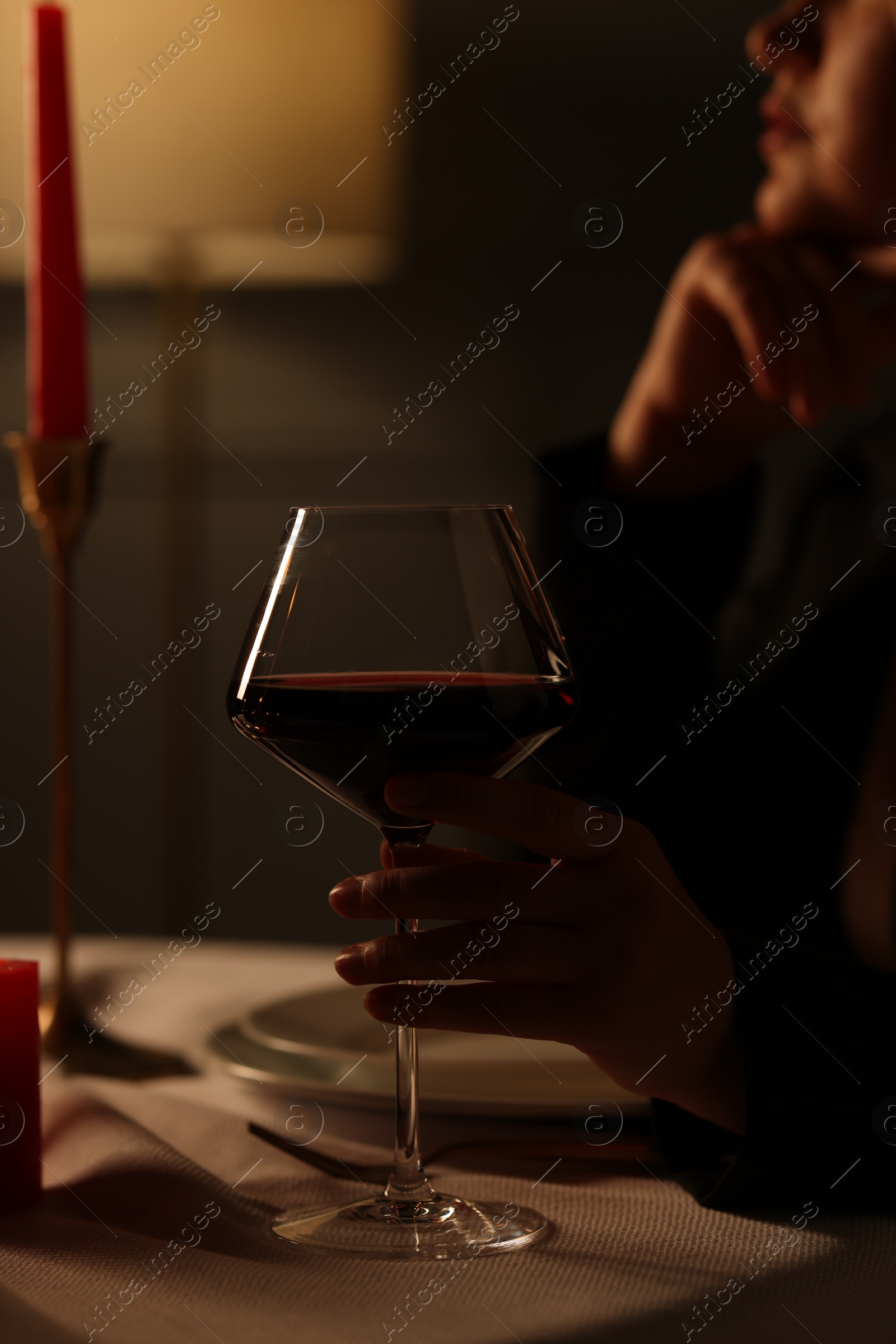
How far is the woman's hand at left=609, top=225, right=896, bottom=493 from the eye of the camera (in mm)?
1110

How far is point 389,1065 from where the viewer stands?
59 centimetres

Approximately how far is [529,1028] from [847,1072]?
15cm

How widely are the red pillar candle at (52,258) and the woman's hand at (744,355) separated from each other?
60 centimetres

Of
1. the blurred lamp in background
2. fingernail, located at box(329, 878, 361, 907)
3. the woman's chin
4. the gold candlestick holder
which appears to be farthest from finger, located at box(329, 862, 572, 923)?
the woman's chin

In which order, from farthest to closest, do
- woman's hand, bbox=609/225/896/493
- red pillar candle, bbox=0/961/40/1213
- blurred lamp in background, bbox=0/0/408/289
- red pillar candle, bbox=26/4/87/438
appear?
blurred lamp in background, bbox=0/0/408/289 < woman's hand, bbox=609/225/896/493 < red pillar candle, bbox=26/4/87/438 < red pillar candle, bbox=0/961/40/1213

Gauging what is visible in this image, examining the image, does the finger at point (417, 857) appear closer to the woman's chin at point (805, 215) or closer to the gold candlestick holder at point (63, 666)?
the gold candlestick holder at point (63, 666)

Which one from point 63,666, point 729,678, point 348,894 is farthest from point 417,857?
point 729,678

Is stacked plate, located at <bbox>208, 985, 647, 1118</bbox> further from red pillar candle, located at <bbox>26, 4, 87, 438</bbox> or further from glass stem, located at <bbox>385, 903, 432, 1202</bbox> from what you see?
red pillar candle, located at <bbox>26, 4, 87, 438</bbox>

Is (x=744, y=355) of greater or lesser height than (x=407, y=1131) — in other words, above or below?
above

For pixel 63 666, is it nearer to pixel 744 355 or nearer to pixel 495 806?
pixel 495 806

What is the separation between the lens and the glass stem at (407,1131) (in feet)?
1.50

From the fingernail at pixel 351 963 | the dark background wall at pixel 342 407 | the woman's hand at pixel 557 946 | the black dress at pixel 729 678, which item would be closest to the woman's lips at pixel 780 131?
the black dress at pixel 729 678

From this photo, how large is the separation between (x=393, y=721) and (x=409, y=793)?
0.03 metres

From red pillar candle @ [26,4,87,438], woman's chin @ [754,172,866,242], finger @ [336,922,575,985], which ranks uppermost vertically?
woman's chin @ [754,172,866,242]
